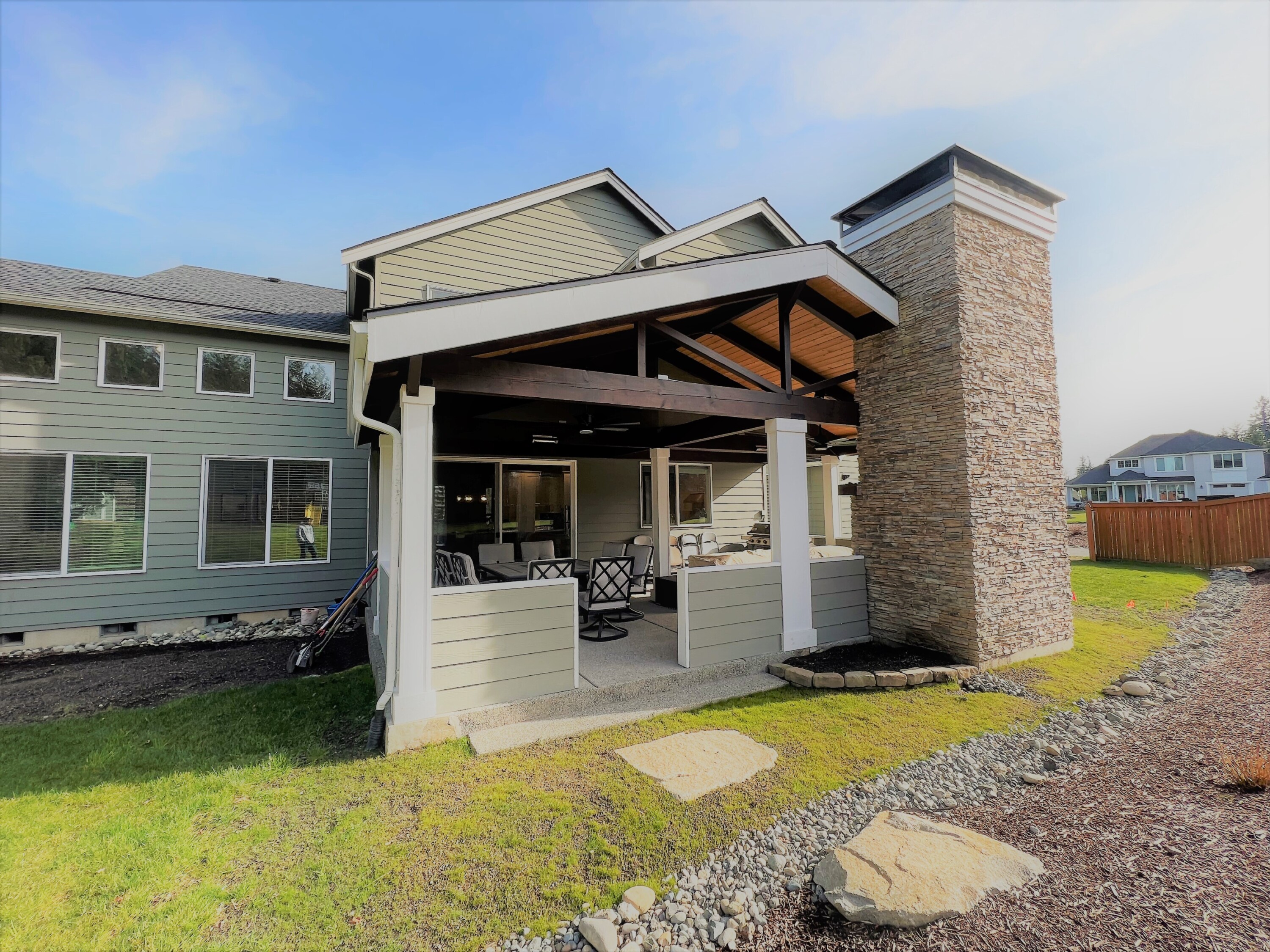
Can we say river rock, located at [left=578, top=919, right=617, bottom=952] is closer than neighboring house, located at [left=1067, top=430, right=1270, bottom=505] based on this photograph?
Yes

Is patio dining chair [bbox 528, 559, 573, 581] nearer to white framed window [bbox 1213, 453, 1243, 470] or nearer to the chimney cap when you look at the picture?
the chimney cap

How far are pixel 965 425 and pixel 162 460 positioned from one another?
10790 millimetres

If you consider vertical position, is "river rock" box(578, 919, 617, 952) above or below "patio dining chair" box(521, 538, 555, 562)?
below

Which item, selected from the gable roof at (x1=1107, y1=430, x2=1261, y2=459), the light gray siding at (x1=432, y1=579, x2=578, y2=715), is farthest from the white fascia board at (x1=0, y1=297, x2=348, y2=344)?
the gable roof at (x1=1107, y1=430, x2=1261, y2=459)

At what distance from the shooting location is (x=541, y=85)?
10.4 m

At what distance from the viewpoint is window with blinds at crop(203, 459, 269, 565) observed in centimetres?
827

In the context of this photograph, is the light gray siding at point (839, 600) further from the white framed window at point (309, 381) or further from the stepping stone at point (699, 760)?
the white framed window at point (309, 381)

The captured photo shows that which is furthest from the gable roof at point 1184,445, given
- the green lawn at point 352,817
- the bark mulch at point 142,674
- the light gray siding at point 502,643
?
the bark mulch at point 142,674

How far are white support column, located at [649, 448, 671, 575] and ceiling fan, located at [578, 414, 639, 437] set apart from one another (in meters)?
0.73

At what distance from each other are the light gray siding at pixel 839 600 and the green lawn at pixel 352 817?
3.87 ft

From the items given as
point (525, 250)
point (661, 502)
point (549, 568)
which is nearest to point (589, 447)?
point (661, 502)

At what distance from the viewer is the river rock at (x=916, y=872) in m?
2.25

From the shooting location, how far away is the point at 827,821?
3012 mm

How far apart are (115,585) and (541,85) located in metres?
11.2
